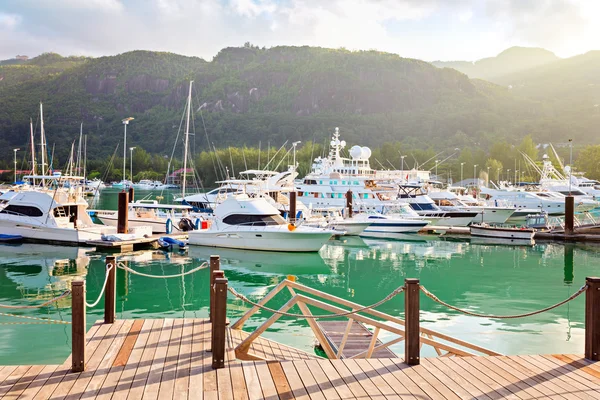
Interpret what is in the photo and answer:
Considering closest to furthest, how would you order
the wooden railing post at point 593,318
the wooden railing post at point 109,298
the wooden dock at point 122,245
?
the wooden railing post at point 593,318 → the wooden railing post at point 109,298 → the wooden dock at point 122,245

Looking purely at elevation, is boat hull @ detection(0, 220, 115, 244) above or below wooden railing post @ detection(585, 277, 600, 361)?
below

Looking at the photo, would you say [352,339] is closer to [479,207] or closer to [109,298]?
[109,298]

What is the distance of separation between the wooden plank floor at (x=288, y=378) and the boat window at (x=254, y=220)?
20.3 meters

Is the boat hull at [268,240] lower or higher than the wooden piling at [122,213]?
lower

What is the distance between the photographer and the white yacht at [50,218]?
94.2 ft

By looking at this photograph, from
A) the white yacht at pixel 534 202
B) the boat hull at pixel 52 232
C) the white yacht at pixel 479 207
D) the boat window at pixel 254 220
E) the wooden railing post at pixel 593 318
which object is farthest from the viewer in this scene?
the white yacht at pixel 534 202

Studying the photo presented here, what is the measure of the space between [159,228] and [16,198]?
8430 mm

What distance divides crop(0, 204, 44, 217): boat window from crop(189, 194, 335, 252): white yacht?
903 cm

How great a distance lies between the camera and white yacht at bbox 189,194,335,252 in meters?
27.1

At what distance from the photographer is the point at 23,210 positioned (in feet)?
99.0

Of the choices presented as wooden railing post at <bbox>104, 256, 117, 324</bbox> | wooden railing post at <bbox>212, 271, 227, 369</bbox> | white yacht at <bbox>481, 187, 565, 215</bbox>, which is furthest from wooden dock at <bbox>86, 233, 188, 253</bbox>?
white yacht at <bbox>481, 187, 565, 215</bbox>

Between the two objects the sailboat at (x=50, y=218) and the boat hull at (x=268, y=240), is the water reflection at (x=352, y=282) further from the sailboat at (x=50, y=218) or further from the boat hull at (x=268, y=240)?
the sailboat at (x=50, y=218)

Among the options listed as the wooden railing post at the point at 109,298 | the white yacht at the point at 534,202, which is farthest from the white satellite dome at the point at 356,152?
the wooden railing post at the point at 109,298

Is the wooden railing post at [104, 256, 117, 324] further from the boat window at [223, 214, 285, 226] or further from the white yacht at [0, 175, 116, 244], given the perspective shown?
the white yacht at [0, 175, 116, 244]
